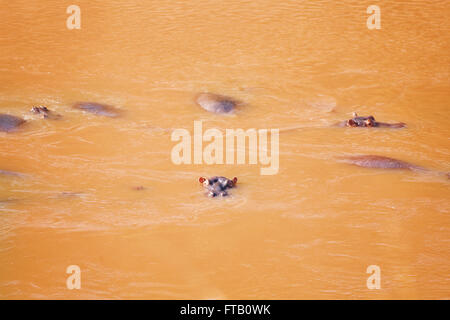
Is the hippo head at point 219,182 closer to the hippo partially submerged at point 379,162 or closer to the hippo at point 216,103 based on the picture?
the hippo partially submerged at point 379,162

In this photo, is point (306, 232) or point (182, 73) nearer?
point (306, 232)

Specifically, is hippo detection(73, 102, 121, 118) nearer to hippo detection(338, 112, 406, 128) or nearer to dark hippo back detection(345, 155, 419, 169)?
hippo detection(338, 112, 406, 128)

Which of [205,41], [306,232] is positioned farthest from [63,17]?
[306,232]

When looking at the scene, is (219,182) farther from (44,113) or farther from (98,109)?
(44,113)

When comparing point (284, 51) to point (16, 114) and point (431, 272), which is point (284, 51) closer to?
point (16, 114)

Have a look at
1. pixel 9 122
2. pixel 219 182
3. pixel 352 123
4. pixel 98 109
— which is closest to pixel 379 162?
pixel 352 123

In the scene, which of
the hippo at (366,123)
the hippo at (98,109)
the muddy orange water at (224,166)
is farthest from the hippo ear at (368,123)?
the hippo at (98,109)

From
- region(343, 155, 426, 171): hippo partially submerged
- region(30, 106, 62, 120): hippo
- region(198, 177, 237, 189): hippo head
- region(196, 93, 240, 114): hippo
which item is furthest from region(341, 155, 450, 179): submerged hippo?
region(30, 106, 62, 120): hippo
